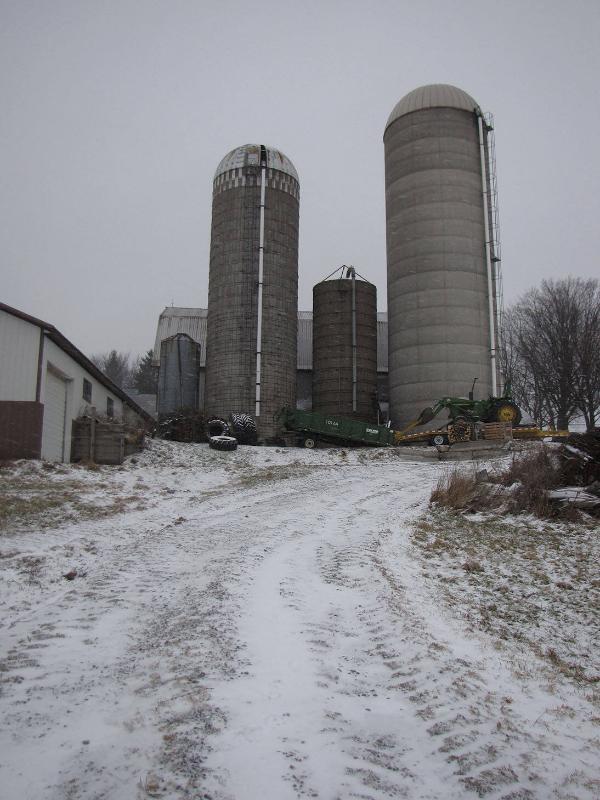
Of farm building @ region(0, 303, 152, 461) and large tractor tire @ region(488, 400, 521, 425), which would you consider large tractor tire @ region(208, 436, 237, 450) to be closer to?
farm building @ region(0, 303, 152, 461)

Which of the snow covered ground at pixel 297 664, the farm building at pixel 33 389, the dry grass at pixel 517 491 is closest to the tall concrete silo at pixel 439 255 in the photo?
the farm building at pixel 33 389

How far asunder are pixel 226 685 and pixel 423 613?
88.7 inches

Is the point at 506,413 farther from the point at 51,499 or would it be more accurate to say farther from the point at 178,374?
the point at 51,499

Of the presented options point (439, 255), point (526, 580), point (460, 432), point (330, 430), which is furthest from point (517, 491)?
point (439, 255)

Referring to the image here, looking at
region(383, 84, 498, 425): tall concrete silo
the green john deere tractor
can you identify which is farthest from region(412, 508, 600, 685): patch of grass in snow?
region(383, 84, 498, 425): tall concrete silo

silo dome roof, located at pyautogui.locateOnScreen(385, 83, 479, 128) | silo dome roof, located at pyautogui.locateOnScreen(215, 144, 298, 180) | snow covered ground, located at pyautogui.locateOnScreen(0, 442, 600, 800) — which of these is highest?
silo dome roof, located at pyautogui.locateOnScreen(385, 83, 479, 128)

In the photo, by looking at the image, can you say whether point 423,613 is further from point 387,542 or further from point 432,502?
point 432,502

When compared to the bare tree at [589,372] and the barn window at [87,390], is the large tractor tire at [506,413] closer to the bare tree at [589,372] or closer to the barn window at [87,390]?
the bare tree at [589,372]

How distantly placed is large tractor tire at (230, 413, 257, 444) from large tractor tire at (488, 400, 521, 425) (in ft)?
33.9

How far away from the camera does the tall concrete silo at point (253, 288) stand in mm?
31625

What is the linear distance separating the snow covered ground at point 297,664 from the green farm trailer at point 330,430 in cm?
1832

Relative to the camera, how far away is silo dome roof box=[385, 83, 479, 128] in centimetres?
3497

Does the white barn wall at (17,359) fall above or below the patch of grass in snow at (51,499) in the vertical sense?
above

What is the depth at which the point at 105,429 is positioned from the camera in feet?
64.4
